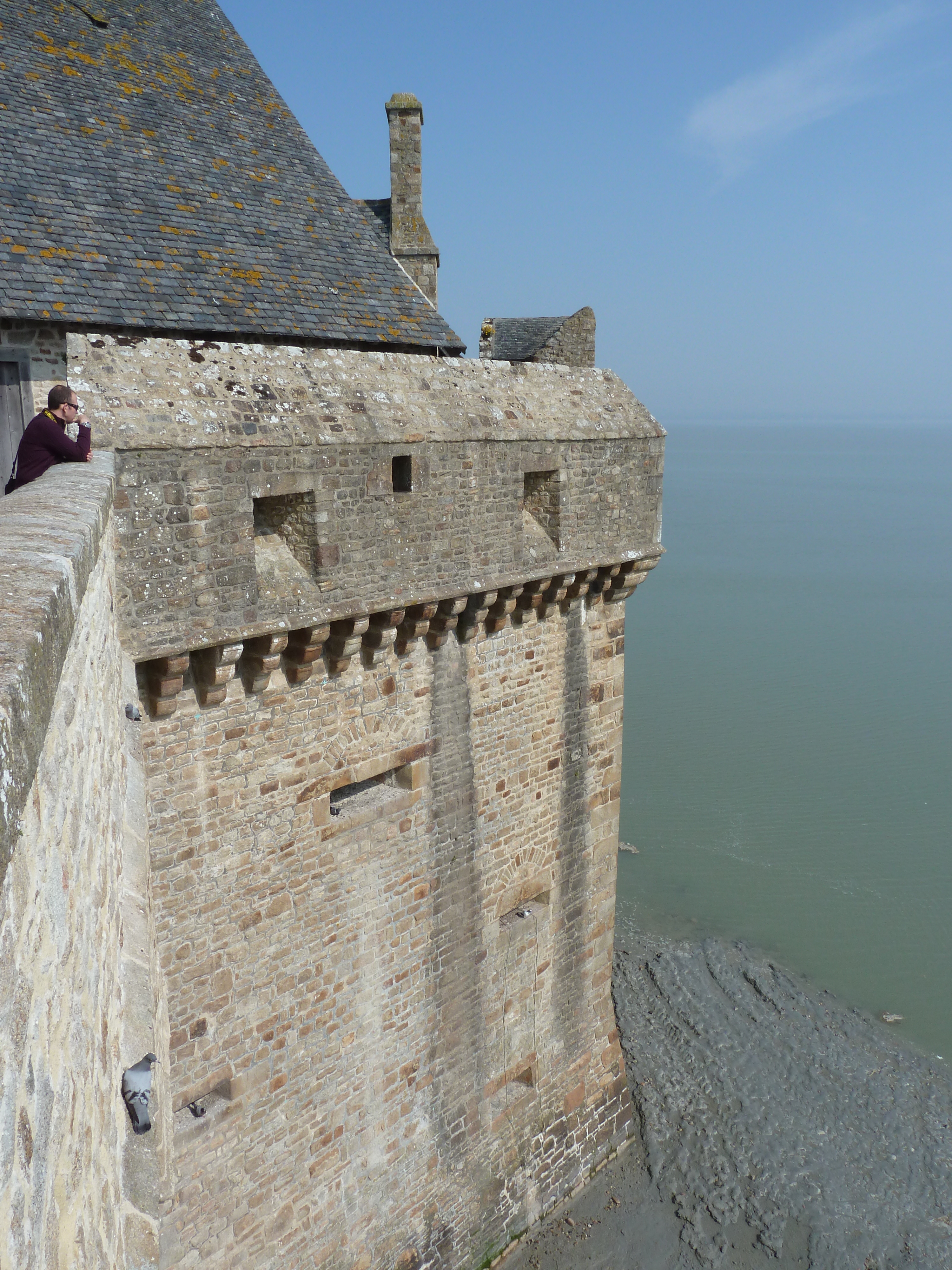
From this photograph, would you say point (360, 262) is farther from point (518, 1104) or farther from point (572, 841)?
point (518, 1104)

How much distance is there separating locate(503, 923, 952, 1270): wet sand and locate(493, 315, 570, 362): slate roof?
31.6 feet

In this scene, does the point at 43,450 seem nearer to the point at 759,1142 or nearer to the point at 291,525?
the point at 291,525

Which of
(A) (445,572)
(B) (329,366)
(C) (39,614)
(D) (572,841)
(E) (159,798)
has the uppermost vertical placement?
(B) (329,366)

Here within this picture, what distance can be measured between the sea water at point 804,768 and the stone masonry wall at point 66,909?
515 inches

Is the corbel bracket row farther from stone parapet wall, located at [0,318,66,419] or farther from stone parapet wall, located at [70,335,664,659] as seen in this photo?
stone parapet wall, located at [0,318,66,419]

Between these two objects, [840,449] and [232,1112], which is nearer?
[232,1112]

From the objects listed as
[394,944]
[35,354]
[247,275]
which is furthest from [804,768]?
[35,354]

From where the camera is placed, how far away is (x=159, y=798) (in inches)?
222

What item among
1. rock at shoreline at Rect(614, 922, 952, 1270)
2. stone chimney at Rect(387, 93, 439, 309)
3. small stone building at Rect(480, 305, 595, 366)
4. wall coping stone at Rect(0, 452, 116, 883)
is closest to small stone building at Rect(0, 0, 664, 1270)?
wall coping stone at Rect(0, 452, 116, 883)

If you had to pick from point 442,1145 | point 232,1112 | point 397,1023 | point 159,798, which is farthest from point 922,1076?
point 159,798

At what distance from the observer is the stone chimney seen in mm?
11938

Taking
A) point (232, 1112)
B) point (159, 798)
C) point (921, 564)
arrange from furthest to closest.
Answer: point (921, 564) < point (232, 1112) < point (159, 798)

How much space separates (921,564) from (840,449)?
109282mm

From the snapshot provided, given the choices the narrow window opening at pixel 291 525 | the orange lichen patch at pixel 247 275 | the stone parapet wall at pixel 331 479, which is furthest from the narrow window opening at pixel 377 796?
the orange lichen patch at pixel 247 275
